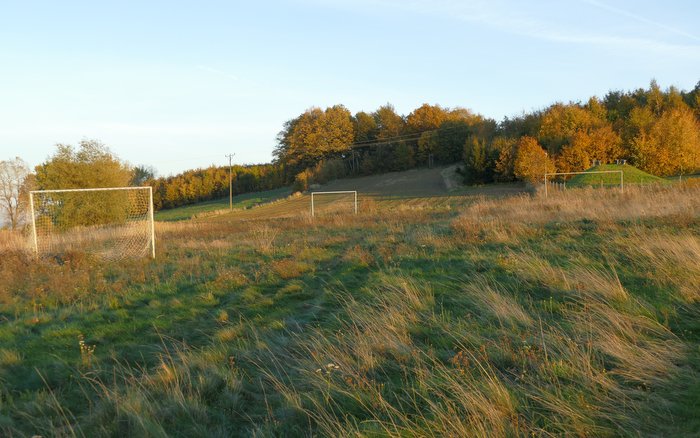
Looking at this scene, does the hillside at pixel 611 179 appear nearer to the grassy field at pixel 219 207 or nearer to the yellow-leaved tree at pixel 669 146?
the yellow-leaved tree at pixel 669 146

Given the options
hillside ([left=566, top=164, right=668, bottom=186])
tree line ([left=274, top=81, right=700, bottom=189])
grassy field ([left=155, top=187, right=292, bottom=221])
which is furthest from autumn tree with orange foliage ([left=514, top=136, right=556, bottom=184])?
grassy field ([left=155, top=187, right=292, bottom=221])

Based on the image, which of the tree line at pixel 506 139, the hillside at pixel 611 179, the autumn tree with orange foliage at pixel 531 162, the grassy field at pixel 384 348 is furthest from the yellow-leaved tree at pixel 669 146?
the grassy field at pixel 384 348

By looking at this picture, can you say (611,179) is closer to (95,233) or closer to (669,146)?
(669,146)

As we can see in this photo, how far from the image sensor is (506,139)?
177ft

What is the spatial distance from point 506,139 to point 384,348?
52.1 m

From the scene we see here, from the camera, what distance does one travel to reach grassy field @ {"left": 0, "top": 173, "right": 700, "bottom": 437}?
12.5 ft

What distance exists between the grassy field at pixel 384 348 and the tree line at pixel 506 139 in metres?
39.7

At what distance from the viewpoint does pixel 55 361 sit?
6184 mm

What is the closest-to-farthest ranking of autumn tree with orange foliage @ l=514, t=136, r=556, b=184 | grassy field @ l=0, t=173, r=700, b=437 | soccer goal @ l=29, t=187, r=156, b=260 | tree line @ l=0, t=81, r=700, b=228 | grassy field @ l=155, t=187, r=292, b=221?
grassy field @ l=0, t=173, r=700, b=437, soccer goal @ l=29, t=187, r=156, b=260, tree line @ l=0, t=81, r=700, b=228, autumn tree with orange foliage @ l=514, t=136, r=556, b=184, grassy field @ l=155, t=187, r=292, b=221

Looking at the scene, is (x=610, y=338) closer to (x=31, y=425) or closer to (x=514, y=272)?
(x=514, y=272)

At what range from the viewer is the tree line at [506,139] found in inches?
1873

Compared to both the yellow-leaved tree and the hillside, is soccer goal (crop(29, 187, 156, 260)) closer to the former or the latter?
the hillside

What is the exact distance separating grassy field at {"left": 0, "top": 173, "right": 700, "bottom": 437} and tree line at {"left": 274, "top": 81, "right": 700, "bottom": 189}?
39.7m

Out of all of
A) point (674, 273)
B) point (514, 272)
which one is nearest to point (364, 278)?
point (514, 272)
